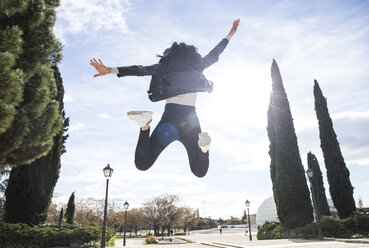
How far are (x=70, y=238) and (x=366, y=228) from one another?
56.3 ft

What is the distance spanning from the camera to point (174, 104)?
2.95 m

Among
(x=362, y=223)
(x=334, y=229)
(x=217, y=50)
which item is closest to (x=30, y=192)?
(x=217, y=50)

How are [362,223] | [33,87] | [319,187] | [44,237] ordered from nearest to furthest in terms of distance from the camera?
[33,87], [44,237], [362,223], [319,187]

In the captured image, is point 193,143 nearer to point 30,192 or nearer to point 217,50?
point 217,50

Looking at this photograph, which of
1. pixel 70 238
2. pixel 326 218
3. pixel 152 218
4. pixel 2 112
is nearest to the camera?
pixel 2 112

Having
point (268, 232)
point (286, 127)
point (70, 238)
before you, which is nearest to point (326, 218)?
point (268, 232)

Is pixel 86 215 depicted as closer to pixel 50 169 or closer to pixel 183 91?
pixel 50 169

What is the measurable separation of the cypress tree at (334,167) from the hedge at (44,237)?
18.9m

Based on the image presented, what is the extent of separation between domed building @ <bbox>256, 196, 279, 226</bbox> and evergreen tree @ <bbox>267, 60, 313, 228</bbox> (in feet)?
122

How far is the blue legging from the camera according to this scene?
275cm

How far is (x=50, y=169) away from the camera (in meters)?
15.0

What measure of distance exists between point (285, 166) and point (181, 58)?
1943 cm

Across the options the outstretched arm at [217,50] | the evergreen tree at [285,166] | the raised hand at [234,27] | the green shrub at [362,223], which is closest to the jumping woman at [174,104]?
the outstretched arm at [217,50]

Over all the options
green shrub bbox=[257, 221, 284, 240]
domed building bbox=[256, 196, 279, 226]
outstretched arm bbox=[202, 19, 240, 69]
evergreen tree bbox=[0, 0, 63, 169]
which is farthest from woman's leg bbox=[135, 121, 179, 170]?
domed building bbox=[256, 196, 279, 226]
